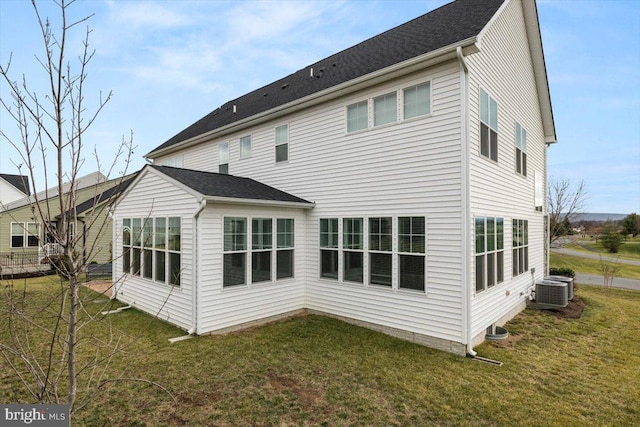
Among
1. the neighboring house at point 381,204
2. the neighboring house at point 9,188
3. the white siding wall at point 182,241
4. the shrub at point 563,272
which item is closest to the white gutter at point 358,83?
the neighboring house at point 381,204

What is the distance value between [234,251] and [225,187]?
1721mm

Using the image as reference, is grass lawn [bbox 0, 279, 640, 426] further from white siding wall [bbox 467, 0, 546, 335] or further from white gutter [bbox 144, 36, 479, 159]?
white gutter [bbox 144, 36, 479, 159]

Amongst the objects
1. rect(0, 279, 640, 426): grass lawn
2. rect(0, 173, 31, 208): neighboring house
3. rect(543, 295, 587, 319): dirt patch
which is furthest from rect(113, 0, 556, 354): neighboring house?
rect(0, 173, 31, 208): neighboring house

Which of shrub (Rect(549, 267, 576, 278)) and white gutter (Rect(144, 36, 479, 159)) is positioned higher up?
white gutter (Rect(144, 36, 479, 159))

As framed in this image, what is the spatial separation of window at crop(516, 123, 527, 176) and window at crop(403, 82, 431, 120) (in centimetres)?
458

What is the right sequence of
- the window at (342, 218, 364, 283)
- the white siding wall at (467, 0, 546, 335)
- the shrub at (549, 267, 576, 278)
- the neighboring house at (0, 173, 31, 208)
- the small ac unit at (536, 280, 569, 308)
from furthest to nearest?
the neighboring house at (0, 173, 31, 208), the shrub at (549, 267, 576, 278), the small ac unit at (536, 280, 569, 308), the window at (342, 218, 364, 283), the white siding wall at (467, 0, 546, 335)

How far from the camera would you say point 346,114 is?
28.5 feet

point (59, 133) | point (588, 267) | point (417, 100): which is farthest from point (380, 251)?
point (588, 267)

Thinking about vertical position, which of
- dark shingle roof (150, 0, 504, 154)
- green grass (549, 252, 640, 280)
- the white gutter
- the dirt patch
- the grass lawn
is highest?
dark shingle roof (150, 0, 504, 154)

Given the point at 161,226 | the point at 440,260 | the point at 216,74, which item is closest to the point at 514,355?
the point at 440,260

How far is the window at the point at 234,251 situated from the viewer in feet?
26.1

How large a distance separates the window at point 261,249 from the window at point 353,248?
203cm

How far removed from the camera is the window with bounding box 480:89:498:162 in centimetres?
743

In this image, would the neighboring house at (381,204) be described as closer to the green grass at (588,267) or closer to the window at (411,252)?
the window at (411,252)
